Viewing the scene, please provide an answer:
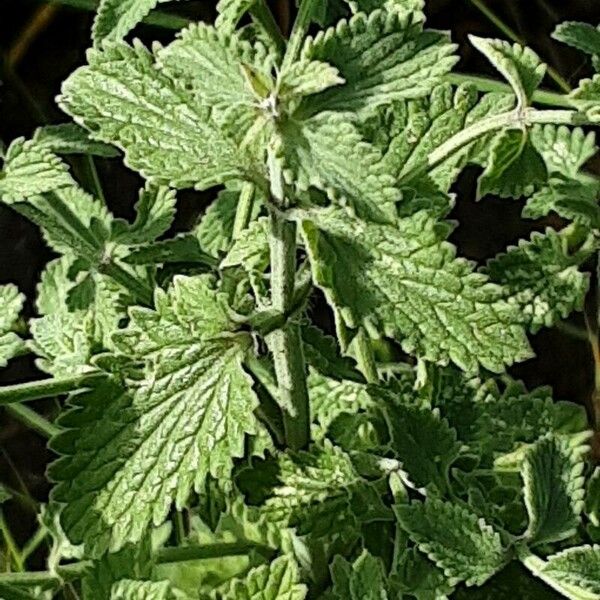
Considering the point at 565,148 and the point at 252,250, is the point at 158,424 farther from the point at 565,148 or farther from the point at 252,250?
the point at 565,148

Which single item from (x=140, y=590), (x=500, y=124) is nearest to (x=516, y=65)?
(x=500, y=124)

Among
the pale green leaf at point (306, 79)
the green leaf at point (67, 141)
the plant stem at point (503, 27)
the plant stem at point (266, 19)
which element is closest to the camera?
the pale green leaf at point (306, 79)

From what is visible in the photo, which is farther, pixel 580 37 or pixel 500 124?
pixel 580 37

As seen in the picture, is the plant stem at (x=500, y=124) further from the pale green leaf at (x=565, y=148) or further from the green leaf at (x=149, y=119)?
the pale green leaf at (x=565, y=148)

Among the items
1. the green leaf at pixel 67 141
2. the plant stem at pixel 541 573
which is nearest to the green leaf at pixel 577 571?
the plant stem at pixel 541 573

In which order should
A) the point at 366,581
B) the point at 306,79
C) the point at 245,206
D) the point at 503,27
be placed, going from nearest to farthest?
1. the point at 306,79
2. the point at 366,581
3. the point at 245,206
4. the point at 503,27

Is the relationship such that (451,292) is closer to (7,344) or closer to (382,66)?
(382,66)

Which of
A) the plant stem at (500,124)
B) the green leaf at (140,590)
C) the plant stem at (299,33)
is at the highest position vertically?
the plant stem at (299,33)
